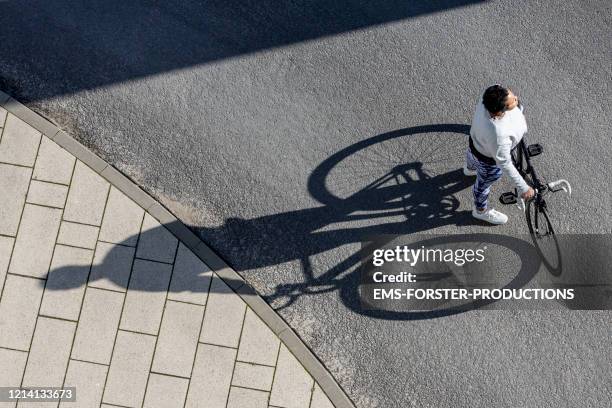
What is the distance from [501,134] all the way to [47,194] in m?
4.63

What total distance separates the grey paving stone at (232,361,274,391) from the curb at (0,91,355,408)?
1.09ft

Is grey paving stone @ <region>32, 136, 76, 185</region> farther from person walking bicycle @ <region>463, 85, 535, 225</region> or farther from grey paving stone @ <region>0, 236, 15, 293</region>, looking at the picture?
person walking bicycle @ <region>463, 85, 535, 225</region>

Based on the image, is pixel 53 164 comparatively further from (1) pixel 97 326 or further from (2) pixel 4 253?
(1) pixel 97 326

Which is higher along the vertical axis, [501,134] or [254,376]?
[501,134]

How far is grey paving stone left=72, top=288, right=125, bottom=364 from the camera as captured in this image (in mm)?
6406

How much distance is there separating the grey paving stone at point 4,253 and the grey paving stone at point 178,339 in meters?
1.74

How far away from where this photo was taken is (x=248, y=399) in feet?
20.6

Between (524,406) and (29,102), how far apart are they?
618cm

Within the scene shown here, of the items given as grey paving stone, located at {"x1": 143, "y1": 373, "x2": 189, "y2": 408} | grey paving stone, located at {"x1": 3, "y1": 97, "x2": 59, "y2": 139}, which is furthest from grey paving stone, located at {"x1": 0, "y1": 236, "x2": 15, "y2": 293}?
grey paving stone, located at {"x1": 143, "y1": 373, "x2": 189, "y2": 408}

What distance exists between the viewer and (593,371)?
636 cm

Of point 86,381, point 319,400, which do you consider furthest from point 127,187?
point 319,400

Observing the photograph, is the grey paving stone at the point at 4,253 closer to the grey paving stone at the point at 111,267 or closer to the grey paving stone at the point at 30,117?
the grey paving stone at the point at 111,267

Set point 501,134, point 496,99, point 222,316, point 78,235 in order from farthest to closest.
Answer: point 78,235, point 222,316, point 501,134, point 496,99

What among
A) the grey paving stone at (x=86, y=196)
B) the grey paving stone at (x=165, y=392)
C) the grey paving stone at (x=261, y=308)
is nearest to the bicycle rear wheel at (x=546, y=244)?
the grey paving stone at (x=261, y=308)
